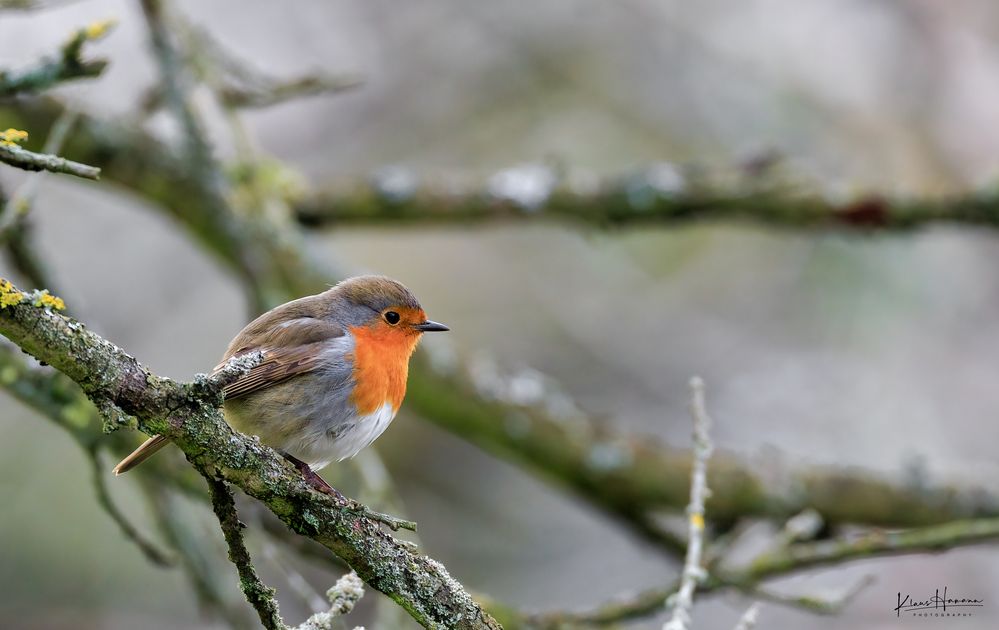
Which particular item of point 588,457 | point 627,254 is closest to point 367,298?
point 588,457

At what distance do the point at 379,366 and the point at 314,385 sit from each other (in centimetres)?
26

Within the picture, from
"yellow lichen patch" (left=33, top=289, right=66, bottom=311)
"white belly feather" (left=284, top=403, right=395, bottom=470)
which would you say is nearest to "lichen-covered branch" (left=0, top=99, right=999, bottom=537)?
"white belly feather" (left=284, top=403, right=395, bottom=470)

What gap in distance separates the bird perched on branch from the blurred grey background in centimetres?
477

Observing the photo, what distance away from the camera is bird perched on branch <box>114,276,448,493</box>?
3.20 meters

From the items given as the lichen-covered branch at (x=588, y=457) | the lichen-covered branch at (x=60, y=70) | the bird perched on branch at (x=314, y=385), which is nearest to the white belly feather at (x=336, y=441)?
the bird perched on branch at (x=314, y=385)

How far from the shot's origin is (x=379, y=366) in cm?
342

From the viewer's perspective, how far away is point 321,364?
130 inches

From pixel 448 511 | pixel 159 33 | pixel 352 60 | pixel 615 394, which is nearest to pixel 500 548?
pixel 448 511

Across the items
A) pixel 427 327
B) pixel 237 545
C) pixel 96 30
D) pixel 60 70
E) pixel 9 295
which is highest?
pixel 427 327

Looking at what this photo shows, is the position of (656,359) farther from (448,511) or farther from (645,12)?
(645,12)

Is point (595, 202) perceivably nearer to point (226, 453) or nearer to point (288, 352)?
point (288, 352)

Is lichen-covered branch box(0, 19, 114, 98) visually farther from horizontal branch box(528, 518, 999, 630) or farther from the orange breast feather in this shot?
horizontal branch box(528, 518, 999, 630)

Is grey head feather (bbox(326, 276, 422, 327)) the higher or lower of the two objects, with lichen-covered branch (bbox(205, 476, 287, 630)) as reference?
higher

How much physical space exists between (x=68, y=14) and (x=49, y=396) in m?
5.77
